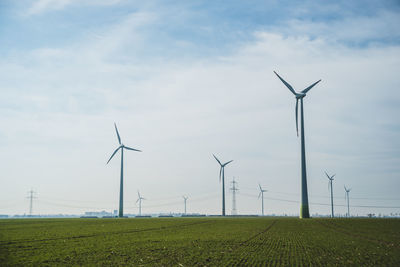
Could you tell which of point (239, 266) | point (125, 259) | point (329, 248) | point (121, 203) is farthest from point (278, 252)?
point (121, 203)

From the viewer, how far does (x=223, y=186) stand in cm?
15788

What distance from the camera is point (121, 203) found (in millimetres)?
130625

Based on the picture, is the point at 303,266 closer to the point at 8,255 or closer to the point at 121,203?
the point at 8,255

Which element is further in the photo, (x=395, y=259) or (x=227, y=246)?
(x=227, y=246)

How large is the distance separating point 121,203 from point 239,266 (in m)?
114

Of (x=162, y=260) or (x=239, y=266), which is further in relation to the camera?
(x=162, y=260)

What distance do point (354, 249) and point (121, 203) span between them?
4299 inches

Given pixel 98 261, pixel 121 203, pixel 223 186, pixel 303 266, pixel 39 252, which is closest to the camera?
pixel 303 266

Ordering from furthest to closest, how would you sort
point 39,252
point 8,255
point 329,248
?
1. point 329,248
2. point 39,252
3. point 8,255

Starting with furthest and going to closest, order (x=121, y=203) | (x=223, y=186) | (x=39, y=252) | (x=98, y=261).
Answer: (x=223, y=186), (x=121, y=203), (x=39, y=252), (x=98, y=261)

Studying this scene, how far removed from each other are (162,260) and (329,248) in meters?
13.0

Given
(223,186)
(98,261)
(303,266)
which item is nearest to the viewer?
(303,266)

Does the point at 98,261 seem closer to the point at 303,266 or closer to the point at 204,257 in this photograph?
the point at 204,257

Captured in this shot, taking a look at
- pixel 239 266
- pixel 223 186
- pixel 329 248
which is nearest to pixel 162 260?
pixel 239 266
